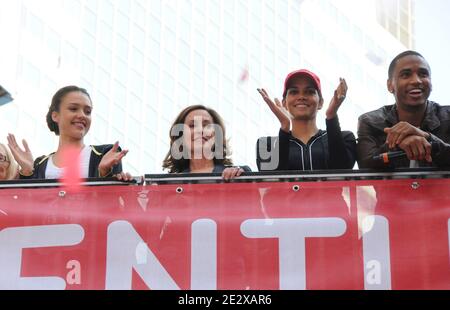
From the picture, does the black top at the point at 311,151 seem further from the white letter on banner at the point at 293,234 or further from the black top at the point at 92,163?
the black top at the point at 92,163

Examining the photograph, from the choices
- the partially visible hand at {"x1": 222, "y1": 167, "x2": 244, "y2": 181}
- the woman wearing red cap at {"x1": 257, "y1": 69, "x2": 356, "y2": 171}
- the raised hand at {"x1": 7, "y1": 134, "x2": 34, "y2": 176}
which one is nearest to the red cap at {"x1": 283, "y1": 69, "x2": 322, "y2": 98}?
the woman wearing red cap at {"x1": 257, "y1": 69, "x2": 356, "y2": 171}

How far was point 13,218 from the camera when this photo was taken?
5.73 meters

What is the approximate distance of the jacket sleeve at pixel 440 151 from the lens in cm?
523

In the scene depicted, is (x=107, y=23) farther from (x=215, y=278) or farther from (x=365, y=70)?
(x=215, y=278)

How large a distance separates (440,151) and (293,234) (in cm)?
114

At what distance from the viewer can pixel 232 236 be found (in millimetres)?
5492

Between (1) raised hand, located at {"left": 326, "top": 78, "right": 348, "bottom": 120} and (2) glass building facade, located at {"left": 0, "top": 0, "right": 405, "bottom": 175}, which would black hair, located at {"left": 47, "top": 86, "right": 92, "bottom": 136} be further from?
(2) glass building facade, located at {"left": 0, "top": 0, "right": 405, "bottom": 175}

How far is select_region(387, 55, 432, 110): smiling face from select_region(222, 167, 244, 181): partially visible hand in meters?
1.43

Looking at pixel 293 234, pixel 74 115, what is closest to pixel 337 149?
pixel 293 234

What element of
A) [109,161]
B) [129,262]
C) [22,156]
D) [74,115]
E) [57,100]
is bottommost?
[129,262]

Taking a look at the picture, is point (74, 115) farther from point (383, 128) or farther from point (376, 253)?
point (376, 253)

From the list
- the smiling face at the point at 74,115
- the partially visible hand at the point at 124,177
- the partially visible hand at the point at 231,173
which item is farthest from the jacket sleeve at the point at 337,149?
the smiling face at the point at 74,115

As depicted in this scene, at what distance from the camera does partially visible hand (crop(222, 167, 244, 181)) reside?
18.1 ft
